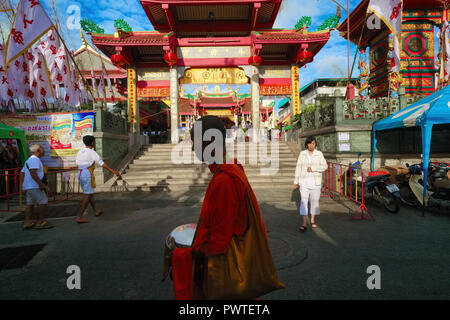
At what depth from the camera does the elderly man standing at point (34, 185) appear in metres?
4.66

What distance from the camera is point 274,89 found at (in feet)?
48.0

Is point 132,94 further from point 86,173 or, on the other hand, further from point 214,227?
point 214,227

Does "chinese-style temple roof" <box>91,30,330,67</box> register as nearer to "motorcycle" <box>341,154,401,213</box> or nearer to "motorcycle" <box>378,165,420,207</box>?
"motorcycle" <box>378,165,420,207</box>

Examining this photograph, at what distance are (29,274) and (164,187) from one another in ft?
18.3

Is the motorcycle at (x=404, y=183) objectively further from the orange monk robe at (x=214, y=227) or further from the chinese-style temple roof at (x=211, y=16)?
the chinese-style temple roof at (x=211, y=16)

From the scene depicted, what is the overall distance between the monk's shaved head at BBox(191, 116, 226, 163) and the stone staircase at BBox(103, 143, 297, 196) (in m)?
6.83

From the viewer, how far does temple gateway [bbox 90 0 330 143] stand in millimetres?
13211

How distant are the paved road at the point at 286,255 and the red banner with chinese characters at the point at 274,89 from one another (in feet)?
33.1

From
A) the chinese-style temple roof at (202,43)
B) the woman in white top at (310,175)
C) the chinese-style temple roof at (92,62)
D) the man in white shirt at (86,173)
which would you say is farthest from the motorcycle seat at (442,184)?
the chinese-style temple roof at (92,62)

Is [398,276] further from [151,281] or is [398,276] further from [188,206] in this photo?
[188,206]

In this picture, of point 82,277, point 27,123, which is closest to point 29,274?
point 82,277

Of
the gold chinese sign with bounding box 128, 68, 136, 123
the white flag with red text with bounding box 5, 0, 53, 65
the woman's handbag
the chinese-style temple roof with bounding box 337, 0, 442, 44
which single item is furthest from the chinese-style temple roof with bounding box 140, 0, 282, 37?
the woman's handbag

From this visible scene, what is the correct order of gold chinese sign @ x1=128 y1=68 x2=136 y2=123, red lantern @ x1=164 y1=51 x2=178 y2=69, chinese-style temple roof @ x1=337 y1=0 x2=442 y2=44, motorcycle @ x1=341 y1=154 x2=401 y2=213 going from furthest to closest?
gold chinese sign @ x1=128 y1=68 x2=136 y2=123
red lantern @ x1=164 y1=51 x2=178 y2=69
chinese-style temple roof @ x1=337 y1=0 x2=442 y2=44
motorcycle @ x1=341 y1=154 x2=401 y2=213

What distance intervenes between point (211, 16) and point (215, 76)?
126 inches
